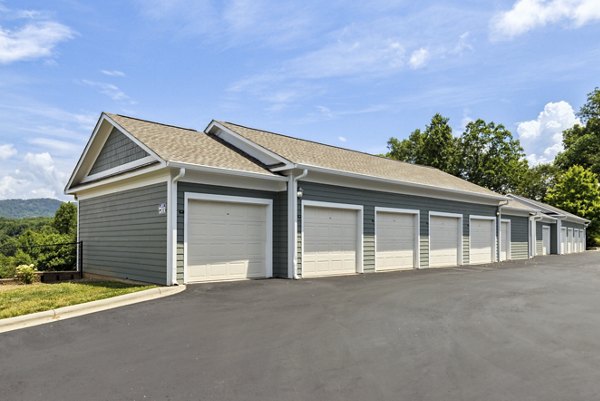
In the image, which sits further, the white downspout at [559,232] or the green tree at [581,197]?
the green tree at [581,197]

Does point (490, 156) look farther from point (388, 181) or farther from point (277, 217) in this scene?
point (277, 217)

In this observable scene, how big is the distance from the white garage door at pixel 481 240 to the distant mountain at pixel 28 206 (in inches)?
7500

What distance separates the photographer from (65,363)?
4852 millimetres

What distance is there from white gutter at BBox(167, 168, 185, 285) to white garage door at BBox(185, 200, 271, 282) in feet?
1.39

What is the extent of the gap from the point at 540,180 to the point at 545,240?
1098 inches

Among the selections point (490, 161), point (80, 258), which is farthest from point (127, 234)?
point (490, 161)

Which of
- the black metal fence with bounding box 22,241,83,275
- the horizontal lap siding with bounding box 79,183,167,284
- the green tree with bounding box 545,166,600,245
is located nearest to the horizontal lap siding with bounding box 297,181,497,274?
the horizontal lap siding with bounding box 79,183,167,284

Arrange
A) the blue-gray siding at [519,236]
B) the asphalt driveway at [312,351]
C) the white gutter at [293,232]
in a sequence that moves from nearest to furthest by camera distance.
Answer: the asphalt driveway at [312,351], the white gutter at [293,232], the blue-gray siding at [519,236]

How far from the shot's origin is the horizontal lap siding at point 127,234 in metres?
10.6

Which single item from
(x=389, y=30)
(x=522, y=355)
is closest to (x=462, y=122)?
(x=389, y=30)

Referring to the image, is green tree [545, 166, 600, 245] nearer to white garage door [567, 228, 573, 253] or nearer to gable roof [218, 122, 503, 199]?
white garage door [567, 228, 573, 253]

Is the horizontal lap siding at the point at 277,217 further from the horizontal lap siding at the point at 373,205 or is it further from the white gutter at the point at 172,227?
the white gutter at the point at 172,227

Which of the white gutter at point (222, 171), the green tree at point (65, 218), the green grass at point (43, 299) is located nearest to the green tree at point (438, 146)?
the green tree at point (65, 218)

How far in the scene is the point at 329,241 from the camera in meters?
12.8
